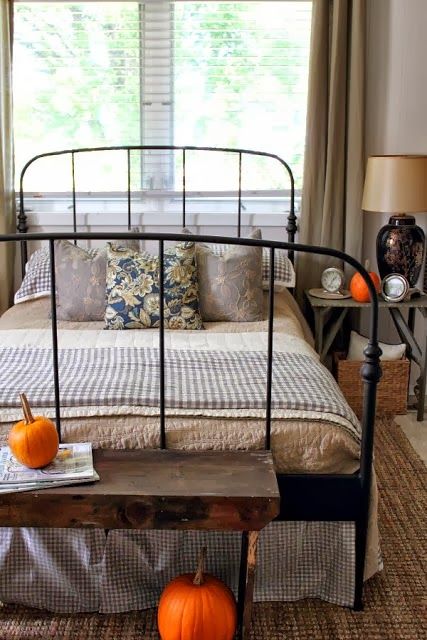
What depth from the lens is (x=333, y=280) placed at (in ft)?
11.4

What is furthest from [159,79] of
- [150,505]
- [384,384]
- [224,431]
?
→ [150,505]

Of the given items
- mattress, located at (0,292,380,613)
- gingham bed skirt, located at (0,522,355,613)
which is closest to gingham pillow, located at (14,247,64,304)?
mattress, located at (0,292,380,613)

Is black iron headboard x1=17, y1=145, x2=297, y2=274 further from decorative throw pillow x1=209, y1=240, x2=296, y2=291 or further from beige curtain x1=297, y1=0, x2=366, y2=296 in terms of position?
decorative throw pillow x1=209, y1=240, x2=296, y2=291

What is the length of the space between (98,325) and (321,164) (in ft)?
4.43

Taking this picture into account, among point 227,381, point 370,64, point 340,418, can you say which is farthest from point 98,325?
A: point 370,64

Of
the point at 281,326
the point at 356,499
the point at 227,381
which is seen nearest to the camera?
the point at 356,499

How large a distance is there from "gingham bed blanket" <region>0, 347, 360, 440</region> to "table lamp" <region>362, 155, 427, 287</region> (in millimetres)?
1036

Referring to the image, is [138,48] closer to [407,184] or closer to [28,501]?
[407,184]

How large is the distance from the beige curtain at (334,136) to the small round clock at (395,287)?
326mm

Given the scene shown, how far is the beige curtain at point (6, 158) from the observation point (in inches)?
134

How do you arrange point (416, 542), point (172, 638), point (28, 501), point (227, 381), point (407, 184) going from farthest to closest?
point (407, 184), point (416, 542), point (227, 381), point (172, 638), point (28, 501)

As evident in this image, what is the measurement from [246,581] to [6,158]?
2.36 metres

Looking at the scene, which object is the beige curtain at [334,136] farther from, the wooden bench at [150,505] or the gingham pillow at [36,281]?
the wooden bench at [150,505]

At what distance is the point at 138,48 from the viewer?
3574 millimetres
